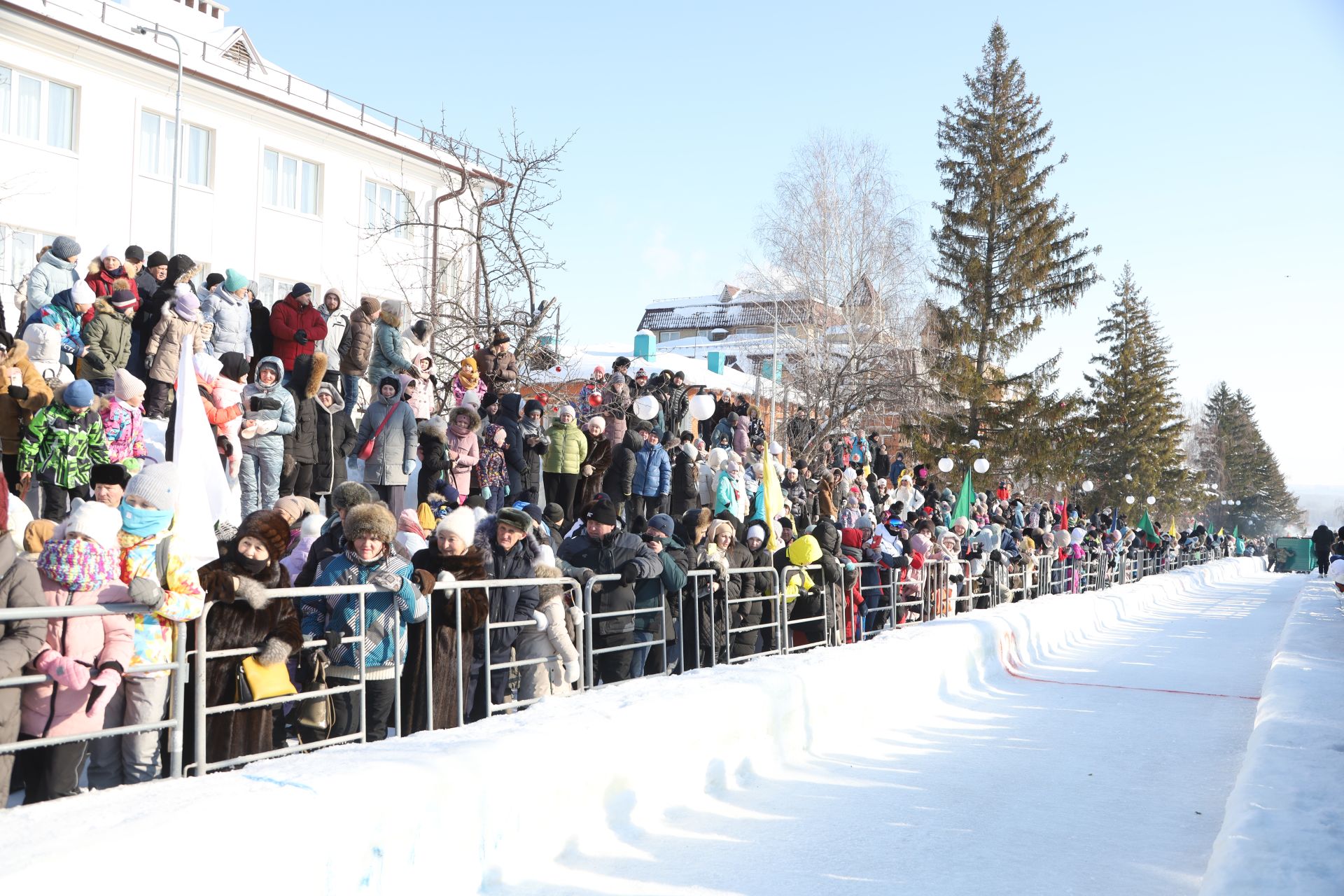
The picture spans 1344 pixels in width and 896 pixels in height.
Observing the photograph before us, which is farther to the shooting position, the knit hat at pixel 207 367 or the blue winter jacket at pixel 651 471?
the blue winter jacket at pixel 651 471

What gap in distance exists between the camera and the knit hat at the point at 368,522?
19.6 feet

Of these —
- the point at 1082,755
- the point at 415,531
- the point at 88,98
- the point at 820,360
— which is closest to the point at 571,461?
the point at 415,531

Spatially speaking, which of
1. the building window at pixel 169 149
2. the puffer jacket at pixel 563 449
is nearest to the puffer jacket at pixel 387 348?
the puffer jacket at pixel 563 449

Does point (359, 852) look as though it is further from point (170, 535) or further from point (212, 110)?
point (212, 110)

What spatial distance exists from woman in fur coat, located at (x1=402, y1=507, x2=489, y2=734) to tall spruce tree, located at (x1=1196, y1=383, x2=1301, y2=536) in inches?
3911

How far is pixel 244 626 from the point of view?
5.23 metres

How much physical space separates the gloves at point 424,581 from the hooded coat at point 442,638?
66 millimetres

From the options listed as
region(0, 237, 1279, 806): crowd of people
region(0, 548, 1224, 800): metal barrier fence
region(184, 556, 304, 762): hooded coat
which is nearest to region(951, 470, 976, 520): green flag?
region(0, 548, 1224, 800): metal barrier fence

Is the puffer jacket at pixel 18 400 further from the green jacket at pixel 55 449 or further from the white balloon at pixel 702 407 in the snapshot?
the white balloon at pixel 702 407

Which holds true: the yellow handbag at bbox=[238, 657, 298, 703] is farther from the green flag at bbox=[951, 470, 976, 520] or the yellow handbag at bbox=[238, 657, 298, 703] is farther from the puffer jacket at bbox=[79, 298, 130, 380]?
the green flag at bbox=[951, 470, 976, 520]

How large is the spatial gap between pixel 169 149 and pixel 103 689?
23502mm

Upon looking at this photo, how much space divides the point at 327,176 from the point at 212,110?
3452 mm

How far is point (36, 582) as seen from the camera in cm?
466

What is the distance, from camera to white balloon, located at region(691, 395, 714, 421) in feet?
62.4
